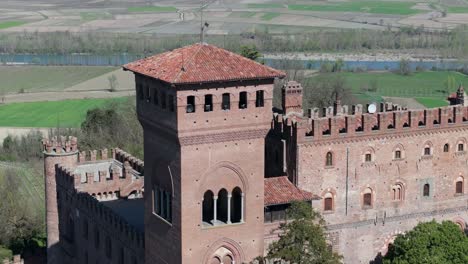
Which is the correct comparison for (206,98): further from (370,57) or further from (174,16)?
(174,16)

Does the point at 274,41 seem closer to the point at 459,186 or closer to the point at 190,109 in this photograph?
the point at 459,186

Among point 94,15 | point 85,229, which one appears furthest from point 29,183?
point 94,15

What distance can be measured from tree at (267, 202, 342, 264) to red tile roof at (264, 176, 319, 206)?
10.00 ft

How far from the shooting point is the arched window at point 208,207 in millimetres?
36338

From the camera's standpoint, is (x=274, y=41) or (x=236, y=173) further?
(x=274, y=41)

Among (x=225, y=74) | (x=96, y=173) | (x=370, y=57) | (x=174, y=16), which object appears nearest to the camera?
(x=225, y=74)

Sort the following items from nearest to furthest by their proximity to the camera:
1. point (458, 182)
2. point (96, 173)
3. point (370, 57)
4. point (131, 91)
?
point (458, 182) < point (96, 173) < point (131, 91) < point (370, 57)

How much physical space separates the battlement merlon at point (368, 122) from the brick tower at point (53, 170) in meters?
12.6

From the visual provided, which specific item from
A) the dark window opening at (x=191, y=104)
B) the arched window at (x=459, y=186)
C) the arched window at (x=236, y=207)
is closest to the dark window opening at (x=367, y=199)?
the arched window at (x=459, y=186)

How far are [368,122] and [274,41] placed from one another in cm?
11061

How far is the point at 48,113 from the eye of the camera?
100000 millimetres

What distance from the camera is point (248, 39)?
498 feet

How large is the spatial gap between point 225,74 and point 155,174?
16.7ft

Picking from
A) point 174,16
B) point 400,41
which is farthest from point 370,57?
point 174,16
